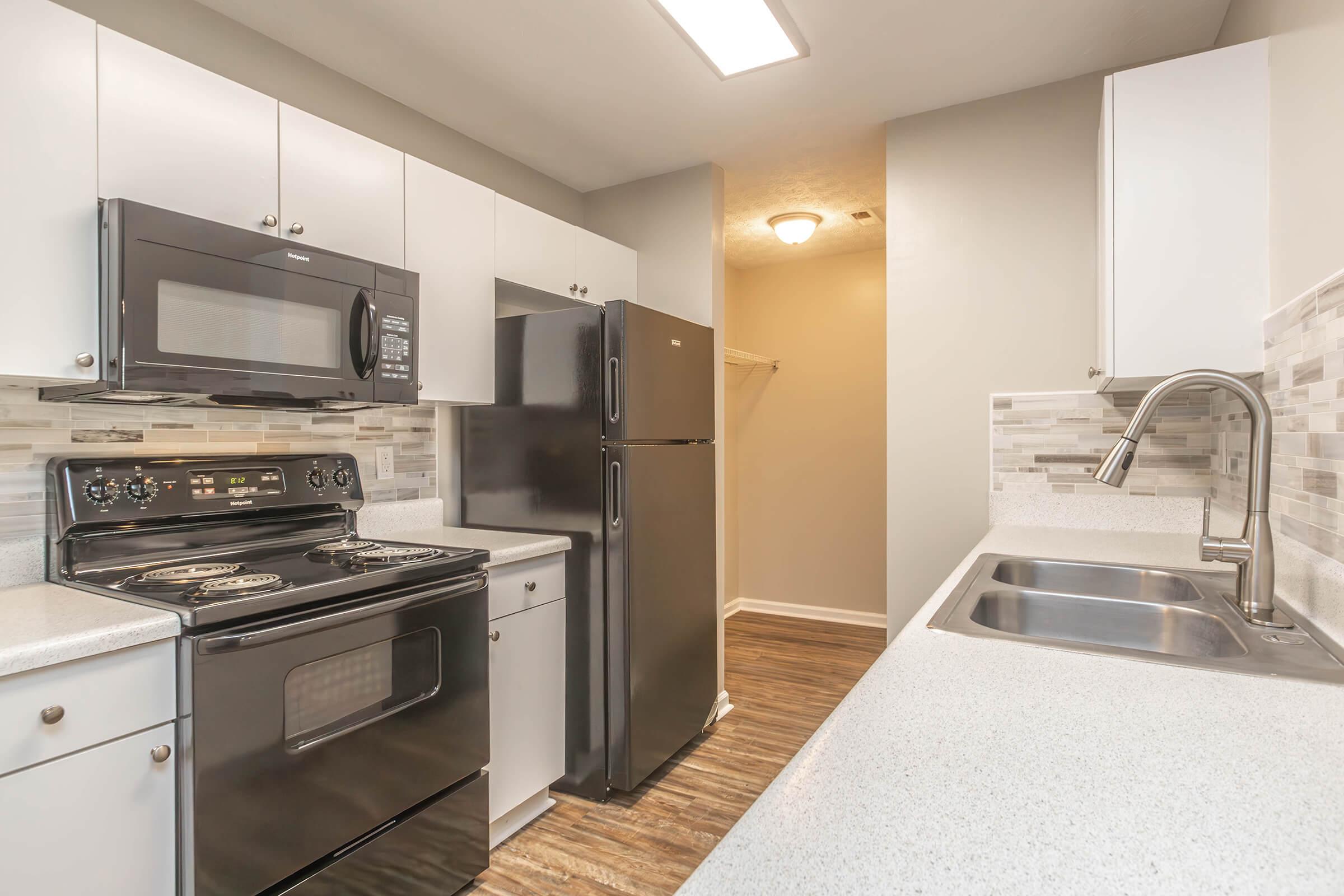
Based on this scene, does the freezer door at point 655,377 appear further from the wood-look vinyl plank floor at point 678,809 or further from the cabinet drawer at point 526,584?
the wood-look vinyl plank floor at point 678,809

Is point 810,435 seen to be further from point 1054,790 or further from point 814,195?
point 1054,790

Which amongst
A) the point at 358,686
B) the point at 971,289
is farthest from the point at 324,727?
the point at 971,289

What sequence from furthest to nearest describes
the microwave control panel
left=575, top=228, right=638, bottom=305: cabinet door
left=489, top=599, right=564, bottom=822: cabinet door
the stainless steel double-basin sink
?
left=575, top=228, right=638, bottom=305: cabinet door, left=489, top=599, right=564, bottom=822: cabinet door, the microwave control panel, the stainless steel double-basin sink

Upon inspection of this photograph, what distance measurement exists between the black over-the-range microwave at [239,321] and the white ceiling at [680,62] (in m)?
0.78

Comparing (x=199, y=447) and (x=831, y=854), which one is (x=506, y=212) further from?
(x=831, y=854)

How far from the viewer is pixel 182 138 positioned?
1.56 m

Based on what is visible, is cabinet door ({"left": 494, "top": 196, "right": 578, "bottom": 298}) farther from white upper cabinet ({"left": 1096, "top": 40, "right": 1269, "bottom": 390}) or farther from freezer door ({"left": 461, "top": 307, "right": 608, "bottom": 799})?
white upper cabinet ({"left": 1096, "top": 40, "right": 1269, "bottom": 390})

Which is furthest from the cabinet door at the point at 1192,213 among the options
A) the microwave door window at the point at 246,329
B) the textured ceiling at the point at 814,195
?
the microwave door window at the point at 246,329

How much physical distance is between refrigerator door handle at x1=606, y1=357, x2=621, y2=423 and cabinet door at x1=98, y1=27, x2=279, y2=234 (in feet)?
3.31

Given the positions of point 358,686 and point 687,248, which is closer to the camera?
point 358,686

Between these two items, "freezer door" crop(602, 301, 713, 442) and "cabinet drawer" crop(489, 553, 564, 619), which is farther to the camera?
"freezer door" crop(602, 301, 713, 442)

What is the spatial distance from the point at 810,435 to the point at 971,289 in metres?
2.28

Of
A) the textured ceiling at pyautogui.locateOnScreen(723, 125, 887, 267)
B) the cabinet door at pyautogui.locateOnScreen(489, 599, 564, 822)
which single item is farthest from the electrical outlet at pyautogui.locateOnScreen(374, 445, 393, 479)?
the textured ceiling at pyautogui.locateOnScreen(723, 125, 887, 267)

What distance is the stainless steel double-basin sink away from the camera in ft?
3.25
